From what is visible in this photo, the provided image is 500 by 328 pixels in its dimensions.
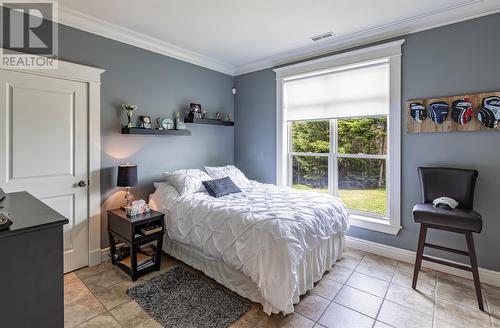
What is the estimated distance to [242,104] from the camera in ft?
14.7

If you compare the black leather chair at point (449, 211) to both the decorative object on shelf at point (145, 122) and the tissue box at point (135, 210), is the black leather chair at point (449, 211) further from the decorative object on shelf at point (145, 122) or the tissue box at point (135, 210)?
the decorative object on shelf at point (145, 122)

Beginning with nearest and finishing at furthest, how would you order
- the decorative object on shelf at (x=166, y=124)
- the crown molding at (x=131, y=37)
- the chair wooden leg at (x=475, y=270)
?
the chair wooden leg at (x=475, y=270)
the crown molding at (x=131, y=37)
the decorative object on shelf at (x=166, y=124)

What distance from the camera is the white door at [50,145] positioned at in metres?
2.32

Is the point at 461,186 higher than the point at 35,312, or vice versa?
the point at 461,186

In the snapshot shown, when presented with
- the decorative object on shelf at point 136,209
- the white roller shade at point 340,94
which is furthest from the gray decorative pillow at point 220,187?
the white roller shade at point 340,94

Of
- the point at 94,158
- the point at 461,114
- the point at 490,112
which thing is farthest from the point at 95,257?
the point at 490,112

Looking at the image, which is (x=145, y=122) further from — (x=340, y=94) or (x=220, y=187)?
(x=340, y=94)

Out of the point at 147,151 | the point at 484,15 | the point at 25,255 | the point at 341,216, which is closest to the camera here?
the point at 25,255

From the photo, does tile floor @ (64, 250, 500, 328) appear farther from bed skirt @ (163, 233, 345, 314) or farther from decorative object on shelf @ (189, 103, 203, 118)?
decorative object on shelf @ (189, 103, 203, 118)

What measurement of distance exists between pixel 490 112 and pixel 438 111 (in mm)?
406

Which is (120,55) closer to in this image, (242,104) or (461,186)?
(242,104)

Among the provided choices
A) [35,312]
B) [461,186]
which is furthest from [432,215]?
[35,312]

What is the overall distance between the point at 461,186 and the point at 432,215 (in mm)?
520

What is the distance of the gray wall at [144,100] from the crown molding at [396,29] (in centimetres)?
117
